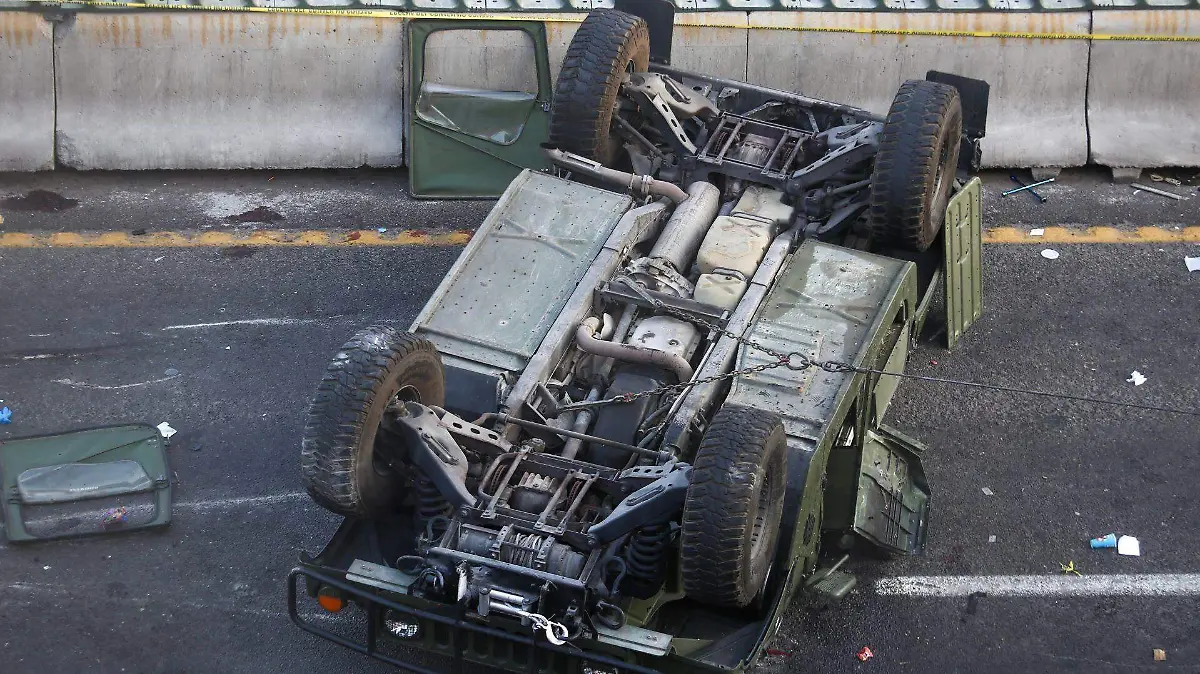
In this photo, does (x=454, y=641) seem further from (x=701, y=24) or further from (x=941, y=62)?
(x=941, y=62)

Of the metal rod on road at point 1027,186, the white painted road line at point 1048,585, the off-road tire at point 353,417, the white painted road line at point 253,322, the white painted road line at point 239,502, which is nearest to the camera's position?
the off-road tire at point 353,417

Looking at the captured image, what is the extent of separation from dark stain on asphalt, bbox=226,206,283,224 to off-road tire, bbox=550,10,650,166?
241cm

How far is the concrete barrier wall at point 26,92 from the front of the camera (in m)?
10.0

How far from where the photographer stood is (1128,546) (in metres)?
7.41

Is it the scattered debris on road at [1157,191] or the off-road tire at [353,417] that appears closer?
the off-road tire at [353,417]

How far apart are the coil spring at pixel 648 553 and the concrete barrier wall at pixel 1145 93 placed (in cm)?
576

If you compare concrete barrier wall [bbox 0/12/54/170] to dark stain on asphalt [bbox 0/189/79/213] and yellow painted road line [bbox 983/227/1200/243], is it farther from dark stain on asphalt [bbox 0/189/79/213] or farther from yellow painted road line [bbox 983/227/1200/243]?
yellow painted road line [bbox 983/227/1200/243]

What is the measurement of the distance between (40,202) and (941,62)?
6382mm

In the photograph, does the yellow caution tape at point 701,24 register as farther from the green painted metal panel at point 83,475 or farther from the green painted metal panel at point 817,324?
the green painted metal panel at point 83,475

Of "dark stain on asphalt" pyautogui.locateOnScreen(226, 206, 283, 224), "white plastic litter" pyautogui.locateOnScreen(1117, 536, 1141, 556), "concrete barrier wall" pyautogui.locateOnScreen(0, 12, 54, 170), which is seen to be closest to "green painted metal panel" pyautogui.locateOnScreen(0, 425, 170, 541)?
"dark stain on asphalt" pyautogui.locateOnScreen(226, 206, 283, 224)

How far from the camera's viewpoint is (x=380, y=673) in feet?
22.3

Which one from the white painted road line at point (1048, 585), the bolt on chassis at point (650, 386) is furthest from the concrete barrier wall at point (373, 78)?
the white painted road line at point (1048, 585)

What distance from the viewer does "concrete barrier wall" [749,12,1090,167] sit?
10.2 meters

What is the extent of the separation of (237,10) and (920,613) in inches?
246
